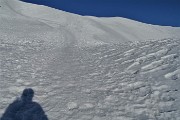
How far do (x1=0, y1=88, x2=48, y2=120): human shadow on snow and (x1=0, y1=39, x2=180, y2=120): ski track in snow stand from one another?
0.47ft

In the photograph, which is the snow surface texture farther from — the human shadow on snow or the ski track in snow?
the human shadow on snow

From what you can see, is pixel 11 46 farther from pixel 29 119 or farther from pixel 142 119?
pixel 142 119

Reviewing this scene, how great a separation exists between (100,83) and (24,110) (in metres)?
2.49

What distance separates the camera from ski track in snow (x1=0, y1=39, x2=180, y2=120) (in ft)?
18.9

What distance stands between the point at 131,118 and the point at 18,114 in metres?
2.42

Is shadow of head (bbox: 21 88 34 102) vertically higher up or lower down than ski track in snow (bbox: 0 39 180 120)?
lower down

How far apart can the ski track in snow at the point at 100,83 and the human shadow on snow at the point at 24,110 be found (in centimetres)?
14

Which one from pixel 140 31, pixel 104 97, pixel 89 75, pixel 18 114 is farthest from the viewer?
pixel 140 31

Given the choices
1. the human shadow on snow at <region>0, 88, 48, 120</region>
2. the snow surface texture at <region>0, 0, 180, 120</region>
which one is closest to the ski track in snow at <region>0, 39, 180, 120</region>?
the snow surface texture at <region>0, 0, 180, 120</region>

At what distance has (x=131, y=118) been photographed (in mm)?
5379

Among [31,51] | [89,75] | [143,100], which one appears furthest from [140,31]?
[143,100]

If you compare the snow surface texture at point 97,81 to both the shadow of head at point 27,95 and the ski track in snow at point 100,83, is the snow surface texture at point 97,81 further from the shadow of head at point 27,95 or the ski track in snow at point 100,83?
the shadow of head at point 27,95

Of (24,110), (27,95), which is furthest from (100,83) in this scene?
(24,110)

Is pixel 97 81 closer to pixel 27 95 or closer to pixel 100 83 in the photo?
pixel 100 83
